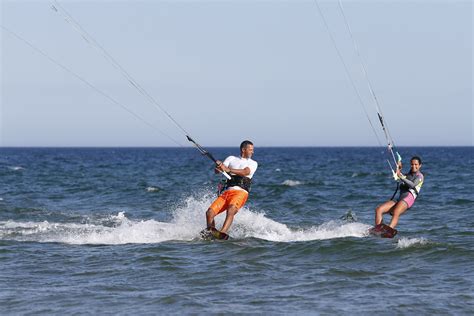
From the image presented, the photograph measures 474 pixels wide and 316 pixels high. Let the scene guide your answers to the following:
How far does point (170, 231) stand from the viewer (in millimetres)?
14898

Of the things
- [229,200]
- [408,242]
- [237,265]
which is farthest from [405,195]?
[237,265]

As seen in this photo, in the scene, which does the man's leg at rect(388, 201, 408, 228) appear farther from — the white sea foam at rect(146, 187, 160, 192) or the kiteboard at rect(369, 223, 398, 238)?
the white sea foam at rect(146, 187, 160, 192)

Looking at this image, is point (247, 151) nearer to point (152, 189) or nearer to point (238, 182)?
point (238, 182)

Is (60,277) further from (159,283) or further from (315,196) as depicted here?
(315,196)

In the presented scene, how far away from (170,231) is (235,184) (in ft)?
6.72

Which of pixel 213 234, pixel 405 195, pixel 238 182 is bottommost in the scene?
pixel 213 234

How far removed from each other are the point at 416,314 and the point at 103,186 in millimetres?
25945

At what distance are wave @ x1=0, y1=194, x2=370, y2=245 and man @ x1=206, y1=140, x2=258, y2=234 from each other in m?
0.78

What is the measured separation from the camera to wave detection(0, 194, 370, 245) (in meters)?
14.2

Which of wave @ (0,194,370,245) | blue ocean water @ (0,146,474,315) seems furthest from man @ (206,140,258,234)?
wave @ (0,194,370,245)

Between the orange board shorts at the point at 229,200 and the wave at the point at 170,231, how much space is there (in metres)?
0.80

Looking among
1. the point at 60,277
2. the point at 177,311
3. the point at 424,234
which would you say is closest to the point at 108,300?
the point at 177,311

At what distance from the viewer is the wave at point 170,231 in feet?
46.5

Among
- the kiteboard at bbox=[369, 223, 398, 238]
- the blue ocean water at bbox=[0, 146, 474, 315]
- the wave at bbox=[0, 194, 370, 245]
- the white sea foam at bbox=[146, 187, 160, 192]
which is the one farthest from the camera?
the white sea foam at bbox=[146, 187, 160, 192]
